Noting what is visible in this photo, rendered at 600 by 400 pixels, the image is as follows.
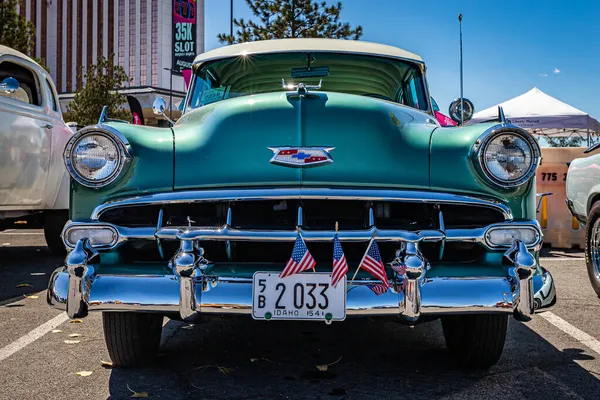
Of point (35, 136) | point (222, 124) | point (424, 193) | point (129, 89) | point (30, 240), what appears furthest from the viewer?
point (129, 89)

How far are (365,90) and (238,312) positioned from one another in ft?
6.23

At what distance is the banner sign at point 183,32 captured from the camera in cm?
4062

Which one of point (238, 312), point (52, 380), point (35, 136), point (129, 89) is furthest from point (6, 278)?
point (129, 89)

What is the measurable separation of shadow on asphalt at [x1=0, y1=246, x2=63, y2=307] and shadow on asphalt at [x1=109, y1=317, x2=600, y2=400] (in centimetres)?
190

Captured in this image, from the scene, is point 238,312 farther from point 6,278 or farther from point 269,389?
point 6,278

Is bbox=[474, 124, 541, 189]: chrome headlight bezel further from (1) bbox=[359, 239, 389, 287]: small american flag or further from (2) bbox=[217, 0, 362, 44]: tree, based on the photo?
(2) bbox=[217, 0, 362, 44]: tree

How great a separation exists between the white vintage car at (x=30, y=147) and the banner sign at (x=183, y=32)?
33.7 metres

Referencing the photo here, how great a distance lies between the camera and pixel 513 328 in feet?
13.0

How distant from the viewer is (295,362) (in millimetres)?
3102

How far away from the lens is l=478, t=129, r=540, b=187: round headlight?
104 inches

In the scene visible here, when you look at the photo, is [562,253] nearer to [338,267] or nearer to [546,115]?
[338,267]

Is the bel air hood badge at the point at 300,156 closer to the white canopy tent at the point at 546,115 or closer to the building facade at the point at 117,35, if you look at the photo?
the white canopy tent at the point at 546,115

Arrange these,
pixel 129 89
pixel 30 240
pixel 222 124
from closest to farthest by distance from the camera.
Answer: pixel 222 124 → pixel 30 240 → pixel 129 89

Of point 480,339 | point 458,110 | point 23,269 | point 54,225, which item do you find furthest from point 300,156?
point 54,225
